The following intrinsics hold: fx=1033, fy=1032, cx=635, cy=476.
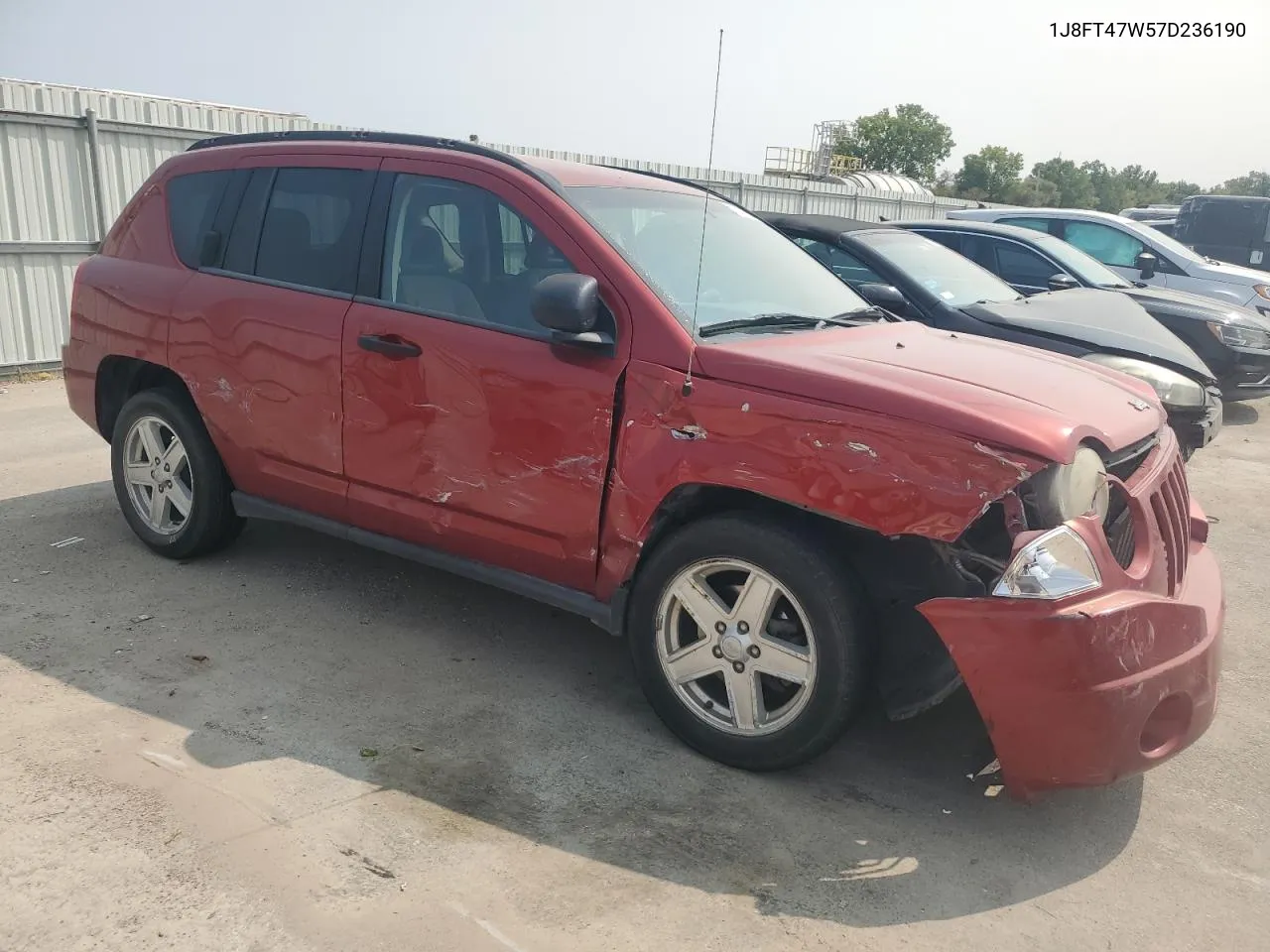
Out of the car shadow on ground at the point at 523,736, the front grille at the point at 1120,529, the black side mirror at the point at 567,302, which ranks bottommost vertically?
the car shadow on ground at the point at 523,736

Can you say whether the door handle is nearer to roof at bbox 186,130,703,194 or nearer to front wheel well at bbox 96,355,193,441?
roof at bbox 186,130,703,194

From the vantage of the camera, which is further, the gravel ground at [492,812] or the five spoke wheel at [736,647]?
the five spoke wheel at [736,647]

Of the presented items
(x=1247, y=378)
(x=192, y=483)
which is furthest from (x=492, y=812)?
(x=1247, y=378)

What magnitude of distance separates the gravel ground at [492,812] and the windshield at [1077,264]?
4.91 m

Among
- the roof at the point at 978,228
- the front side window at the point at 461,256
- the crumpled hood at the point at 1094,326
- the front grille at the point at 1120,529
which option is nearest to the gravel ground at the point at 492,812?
the front grille at the point at 1120,529

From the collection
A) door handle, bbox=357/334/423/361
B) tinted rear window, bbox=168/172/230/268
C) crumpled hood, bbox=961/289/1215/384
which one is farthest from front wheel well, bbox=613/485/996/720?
crumpled hood, bbox=961/289/1215/384

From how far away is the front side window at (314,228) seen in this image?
161 inches

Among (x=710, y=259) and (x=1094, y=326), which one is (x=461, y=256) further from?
(x=1094, y=326)

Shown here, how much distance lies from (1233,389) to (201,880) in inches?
367

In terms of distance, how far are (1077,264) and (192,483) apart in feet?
24.3

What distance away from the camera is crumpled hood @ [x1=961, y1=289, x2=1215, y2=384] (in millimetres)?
6512

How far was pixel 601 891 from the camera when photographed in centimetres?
270

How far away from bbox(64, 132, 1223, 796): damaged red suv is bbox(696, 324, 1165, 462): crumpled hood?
0.01 meters

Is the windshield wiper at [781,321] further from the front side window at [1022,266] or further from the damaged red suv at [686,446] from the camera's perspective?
the front side window at [1022,266]
